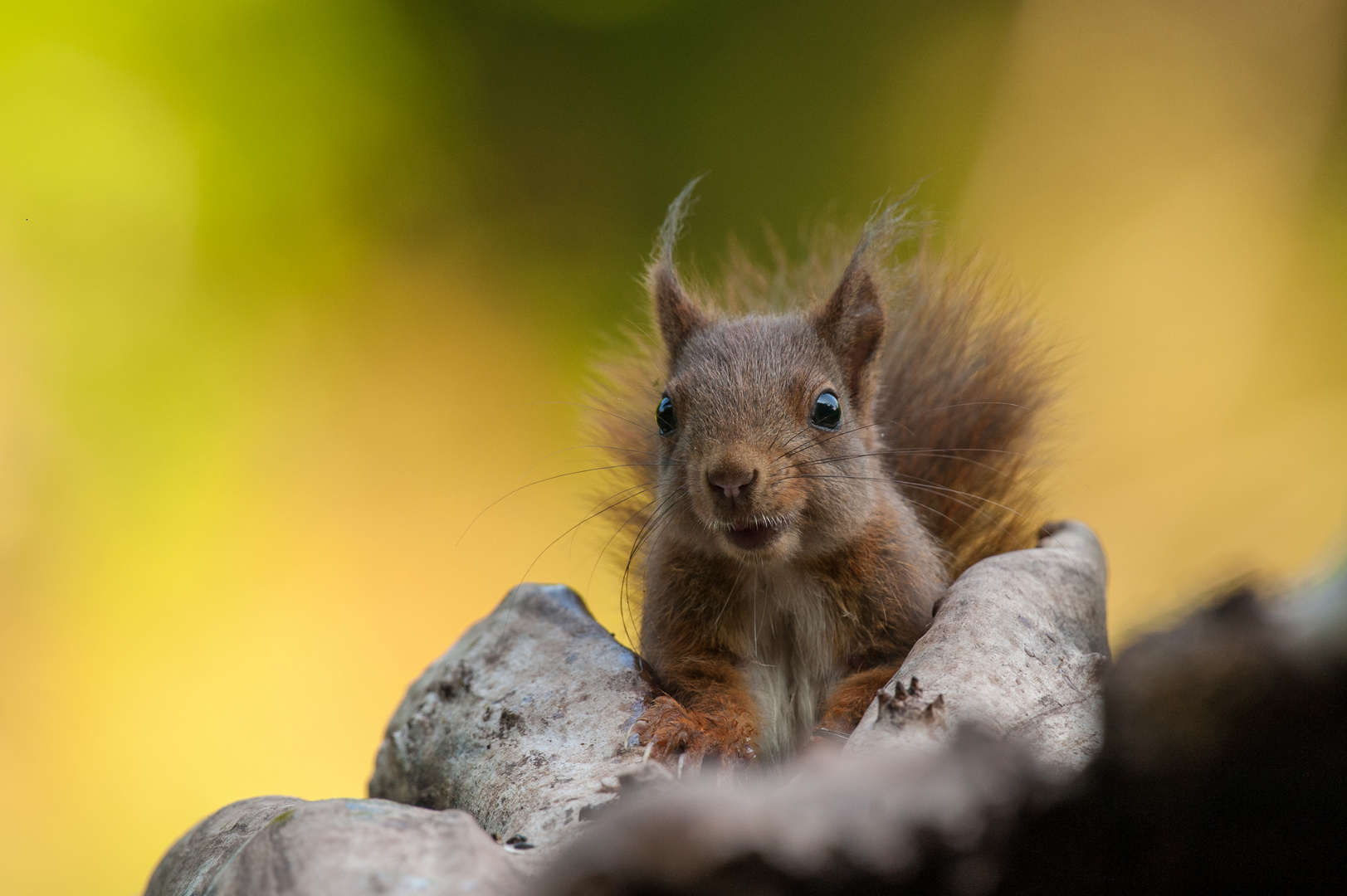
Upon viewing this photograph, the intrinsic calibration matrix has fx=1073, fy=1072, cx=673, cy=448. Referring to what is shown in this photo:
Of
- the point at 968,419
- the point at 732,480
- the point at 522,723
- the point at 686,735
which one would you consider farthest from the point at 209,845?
the point at 968,419

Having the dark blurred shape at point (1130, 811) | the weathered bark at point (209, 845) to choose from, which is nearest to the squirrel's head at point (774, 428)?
the weathered bark at point (209, 845)

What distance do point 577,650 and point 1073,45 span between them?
82.5 inches

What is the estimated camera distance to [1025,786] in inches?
18.4

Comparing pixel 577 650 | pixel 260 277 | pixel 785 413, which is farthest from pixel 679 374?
pixel 260 277

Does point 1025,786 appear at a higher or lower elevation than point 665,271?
lower

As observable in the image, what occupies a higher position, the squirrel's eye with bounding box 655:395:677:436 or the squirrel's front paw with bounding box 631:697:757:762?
the squirrel's eye with bounding box 655:395:677:436

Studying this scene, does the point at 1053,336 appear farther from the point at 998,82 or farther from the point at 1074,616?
the point at 998,82

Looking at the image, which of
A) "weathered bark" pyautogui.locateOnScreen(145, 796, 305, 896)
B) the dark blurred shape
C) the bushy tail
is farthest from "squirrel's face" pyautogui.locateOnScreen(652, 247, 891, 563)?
the dark blurred shape

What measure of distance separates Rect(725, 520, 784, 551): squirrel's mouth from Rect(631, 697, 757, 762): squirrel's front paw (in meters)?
0.20

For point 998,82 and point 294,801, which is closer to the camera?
point 294,801

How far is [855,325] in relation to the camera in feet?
4.82

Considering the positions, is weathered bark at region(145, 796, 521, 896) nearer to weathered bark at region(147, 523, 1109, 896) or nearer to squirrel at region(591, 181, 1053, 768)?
weathered bark at region(147, 523, 1109, 896)

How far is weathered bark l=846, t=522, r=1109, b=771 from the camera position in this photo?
780mm

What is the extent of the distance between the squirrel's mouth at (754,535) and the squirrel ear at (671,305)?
42 centimetres
